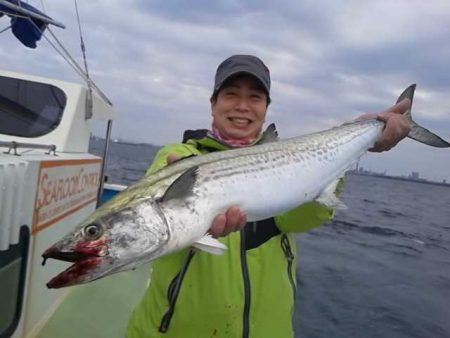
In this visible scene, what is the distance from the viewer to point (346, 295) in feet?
33.4

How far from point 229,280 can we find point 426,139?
2404 mm

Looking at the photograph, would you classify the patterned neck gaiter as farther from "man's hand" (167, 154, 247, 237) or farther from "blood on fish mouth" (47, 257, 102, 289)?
"blood on fish mouth" (47, 257, 102, 289)

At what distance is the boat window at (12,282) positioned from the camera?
3.39m

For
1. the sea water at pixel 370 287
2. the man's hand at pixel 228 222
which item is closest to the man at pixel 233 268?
the man's hand at pixel 228 222

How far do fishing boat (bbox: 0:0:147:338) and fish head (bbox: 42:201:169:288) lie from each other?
930mm

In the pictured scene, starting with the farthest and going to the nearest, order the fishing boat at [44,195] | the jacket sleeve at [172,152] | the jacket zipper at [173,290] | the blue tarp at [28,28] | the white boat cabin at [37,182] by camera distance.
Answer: the blue tarp at [28,28] < the fishing boat at [44,195] < the white boat cabin at [37,182] < the jacket sleeve at [172,152] < the jacket zipper at [173,290]

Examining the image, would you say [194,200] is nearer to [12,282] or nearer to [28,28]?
[12,282]

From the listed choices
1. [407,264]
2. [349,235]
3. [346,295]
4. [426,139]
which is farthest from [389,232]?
[426,139]

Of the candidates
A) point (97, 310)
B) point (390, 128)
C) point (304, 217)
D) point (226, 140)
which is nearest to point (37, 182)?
point (226, 140)

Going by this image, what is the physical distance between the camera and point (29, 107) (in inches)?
192

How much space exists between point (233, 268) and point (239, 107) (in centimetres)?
102

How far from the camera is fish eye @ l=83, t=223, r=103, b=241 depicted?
6.79 ft

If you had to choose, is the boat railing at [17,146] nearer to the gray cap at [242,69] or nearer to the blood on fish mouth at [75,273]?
the gray cap at [242,69]

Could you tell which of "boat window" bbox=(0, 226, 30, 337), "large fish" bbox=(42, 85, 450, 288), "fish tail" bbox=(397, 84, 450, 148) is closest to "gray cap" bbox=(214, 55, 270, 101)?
"large fish" bbox=(42, 85, 450, 288)
